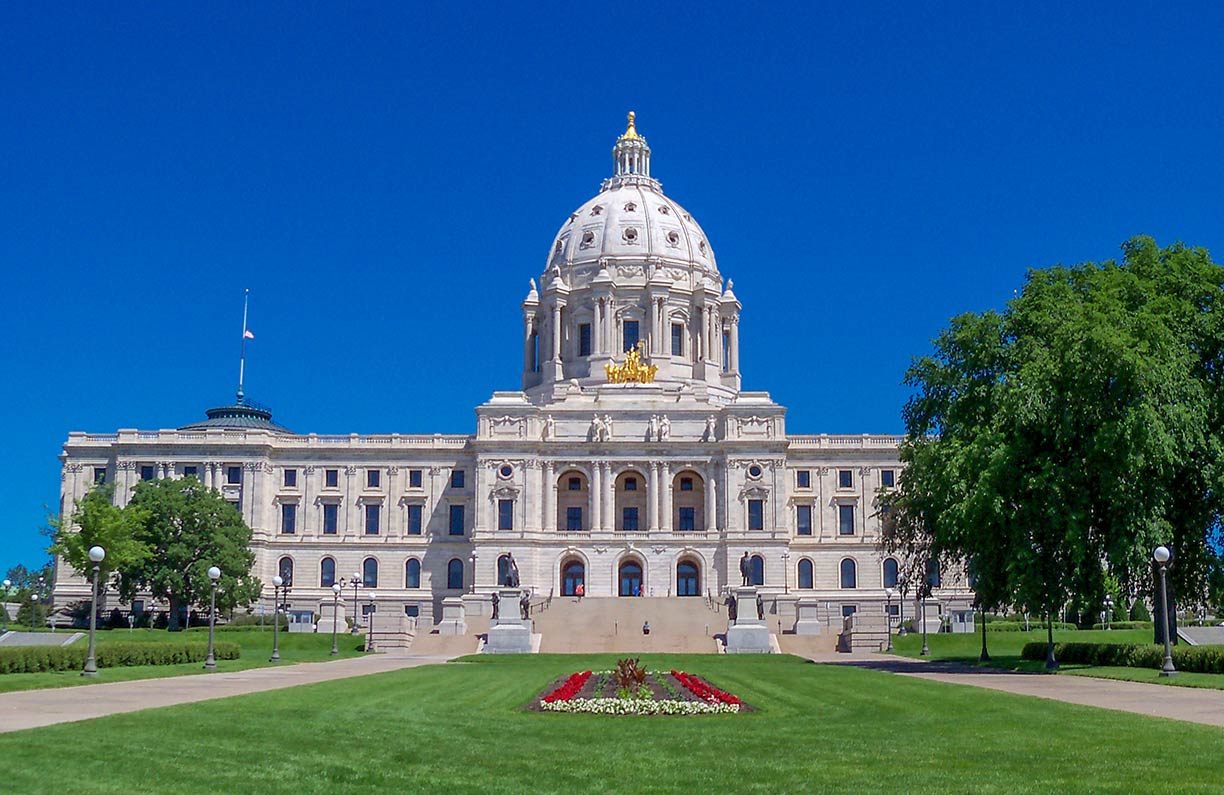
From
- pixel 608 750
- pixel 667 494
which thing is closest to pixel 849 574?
pixel 667 494

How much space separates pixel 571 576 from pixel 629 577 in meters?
4.69

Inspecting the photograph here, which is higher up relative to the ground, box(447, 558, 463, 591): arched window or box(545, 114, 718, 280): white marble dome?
box(545, 114, 718, 280): white marble dome

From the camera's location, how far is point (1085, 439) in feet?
152

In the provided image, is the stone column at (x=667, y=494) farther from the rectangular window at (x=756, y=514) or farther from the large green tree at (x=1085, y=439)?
the large green tree at (x=1085, y=439)

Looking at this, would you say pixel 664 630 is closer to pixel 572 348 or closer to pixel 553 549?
pixel 553 549

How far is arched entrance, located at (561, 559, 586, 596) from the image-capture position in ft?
357

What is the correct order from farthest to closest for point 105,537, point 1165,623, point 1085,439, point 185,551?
point 185,551 < point 105,537 < point 1085,439 < point 1165,623

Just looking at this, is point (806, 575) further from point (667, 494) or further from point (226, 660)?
point (226, 660)

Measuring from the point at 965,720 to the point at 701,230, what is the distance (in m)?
113

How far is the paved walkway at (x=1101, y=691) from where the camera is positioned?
87.7ft

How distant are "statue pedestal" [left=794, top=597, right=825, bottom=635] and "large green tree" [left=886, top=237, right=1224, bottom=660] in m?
32.5

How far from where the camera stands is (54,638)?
75.1 meters

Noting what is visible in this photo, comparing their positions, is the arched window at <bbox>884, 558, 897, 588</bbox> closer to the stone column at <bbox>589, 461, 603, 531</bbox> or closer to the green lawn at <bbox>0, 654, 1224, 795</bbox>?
the stone column at <bbox>589, 461, 603, 531</bbox>

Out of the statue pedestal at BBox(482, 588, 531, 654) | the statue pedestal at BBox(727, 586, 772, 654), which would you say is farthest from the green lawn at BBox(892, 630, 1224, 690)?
the statue pedestal at BBox(482, 588, 531, 654)
